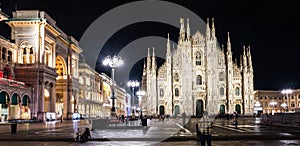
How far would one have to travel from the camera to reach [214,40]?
76.5m

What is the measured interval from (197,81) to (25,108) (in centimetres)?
3909

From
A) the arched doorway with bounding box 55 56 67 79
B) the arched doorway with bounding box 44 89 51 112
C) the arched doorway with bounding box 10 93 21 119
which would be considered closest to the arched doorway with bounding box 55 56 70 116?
the arched doorway with bounding box 55 56 67 79

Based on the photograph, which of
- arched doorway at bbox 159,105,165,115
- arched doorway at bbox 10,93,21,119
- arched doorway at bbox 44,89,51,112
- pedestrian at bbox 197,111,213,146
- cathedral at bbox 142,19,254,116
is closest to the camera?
Result: pedestrian at bbox 197,111,213,146

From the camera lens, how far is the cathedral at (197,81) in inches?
2997

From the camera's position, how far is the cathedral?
2997 inches

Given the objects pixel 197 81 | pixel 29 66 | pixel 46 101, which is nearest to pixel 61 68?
pixel 46 101

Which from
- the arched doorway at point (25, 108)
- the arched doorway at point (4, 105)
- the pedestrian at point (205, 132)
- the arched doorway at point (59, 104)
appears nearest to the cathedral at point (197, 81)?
the arched doorway at point (59, 104)

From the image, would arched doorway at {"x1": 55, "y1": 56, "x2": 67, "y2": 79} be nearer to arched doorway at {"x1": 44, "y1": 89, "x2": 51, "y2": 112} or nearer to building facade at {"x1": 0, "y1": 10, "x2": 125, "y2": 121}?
building facade at {"x1": 0, "y1": 10, "x2": 125, "y2": 121}

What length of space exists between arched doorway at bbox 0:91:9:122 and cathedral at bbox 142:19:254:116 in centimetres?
3345

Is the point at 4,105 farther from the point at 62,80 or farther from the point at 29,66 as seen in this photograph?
the point at 62,80

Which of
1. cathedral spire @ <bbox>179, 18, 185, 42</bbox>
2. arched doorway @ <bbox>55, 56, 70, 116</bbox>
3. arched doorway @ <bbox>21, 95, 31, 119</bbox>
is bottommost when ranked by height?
arched doorway @ <bbox>21, 95, 31, 119</bbox>

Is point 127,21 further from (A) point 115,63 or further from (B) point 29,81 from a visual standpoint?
(B) point 29,81

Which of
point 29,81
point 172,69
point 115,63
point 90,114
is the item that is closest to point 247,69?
point 172,69

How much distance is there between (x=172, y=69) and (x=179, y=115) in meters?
10.00
